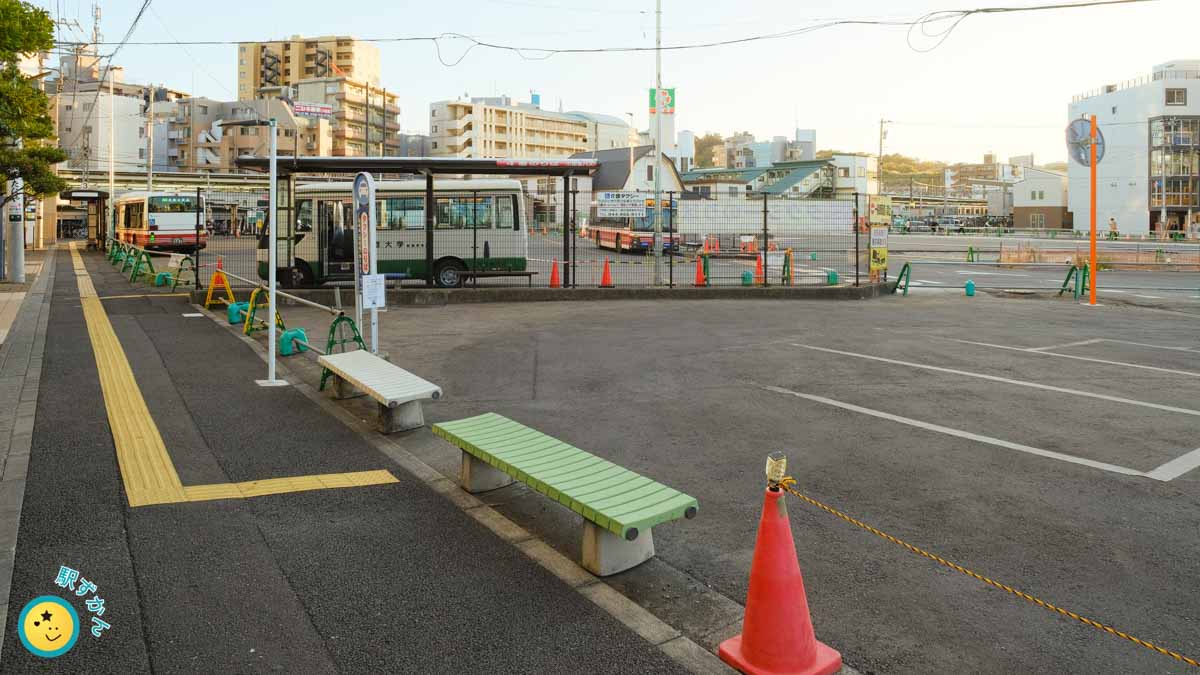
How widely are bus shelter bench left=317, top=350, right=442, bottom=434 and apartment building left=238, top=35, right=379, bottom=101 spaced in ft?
360

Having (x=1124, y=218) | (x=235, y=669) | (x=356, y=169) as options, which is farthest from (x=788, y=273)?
(x=1124, y=218)

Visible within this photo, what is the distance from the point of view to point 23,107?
1667cm

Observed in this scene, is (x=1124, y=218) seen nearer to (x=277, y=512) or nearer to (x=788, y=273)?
(x=788, y=273)

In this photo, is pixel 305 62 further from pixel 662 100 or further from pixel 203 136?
pixel 662 100

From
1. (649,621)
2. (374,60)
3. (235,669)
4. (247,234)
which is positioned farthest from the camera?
(374,60)

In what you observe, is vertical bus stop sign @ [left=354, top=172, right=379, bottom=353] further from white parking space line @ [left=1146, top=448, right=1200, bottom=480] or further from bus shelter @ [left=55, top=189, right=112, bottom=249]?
bus shelter @ [left=55, top=189, right=112, bottom=249]

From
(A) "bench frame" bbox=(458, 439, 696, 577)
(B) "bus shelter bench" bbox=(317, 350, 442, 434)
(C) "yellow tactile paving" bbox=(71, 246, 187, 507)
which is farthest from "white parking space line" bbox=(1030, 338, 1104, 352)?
(C) "yellow tactile paving" bbox=(71, 246, 187, 507)

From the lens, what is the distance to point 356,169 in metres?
17.4

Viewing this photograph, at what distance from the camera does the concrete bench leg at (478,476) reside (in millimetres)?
5941

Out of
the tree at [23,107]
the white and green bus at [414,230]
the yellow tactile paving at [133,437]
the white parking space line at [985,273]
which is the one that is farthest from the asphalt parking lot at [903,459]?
the white parking space line at [985,273]

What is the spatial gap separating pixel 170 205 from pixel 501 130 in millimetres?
78906

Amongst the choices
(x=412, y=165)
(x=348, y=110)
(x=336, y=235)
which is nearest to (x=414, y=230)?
(x=336, y=235)

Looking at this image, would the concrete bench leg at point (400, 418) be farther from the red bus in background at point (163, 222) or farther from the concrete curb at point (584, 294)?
the red bus in background at point (163, 222)

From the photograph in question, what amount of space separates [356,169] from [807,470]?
13294 millimetres
